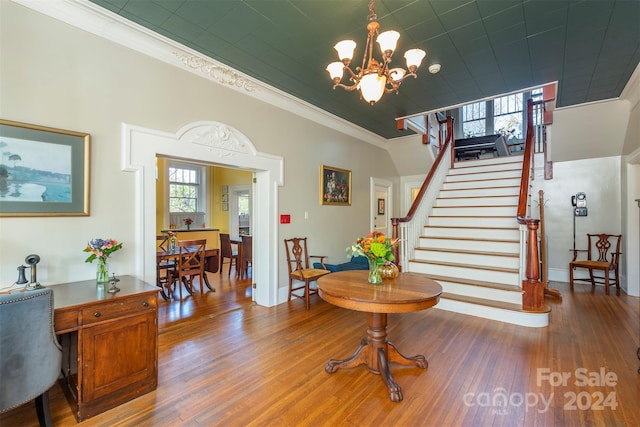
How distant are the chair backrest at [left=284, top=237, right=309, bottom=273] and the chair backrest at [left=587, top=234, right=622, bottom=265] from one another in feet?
17.5

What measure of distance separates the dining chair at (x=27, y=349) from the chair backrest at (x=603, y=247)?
7579mm

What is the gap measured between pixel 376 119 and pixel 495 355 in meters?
4.12

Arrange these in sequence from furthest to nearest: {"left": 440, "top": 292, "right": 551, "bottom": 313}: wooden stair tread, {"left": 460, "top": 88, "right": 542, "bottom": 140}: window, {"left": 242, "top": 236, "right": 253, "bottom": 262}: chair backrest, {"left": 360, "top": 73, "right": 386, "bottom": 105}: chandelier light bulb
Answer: {"left": 460, "top": 88, "right": 542, "bottom": 140}: window < {"left": 242, "top": 236, "right": 253, "bottom": 262}: chair backrest < {"left": 440, "top": 292, "right": 551, "bottom": 313}: wooden stair tread < {"left": 360, "top": 73, "right": 386, "bottom": 105}: chandelier light bulb

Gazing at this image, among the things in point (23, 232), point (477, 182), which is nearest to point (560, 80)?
point (477, 182)

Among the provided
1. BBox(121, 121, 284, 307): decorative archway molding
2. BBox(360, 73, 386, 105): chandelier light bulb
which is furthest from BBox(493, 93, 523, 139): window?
BBox(360, 73, 386, 105): chandelier light bulb

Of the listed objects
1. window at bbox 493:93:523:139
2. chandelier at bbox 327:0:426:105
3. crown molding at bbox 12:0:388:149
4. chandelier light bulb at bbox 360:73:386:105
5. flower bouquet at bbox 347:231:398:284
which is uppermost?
window at bbox 493:93:523:139

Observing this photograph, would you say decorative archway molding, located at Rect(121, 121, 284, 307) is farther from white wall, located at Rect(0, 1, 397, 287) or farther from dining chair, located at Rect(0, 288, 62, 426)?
dining chair, located at Rect(0, 288, 62, 426)

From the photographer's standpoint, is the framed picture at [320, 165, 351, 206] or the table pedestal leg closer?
the table pedestal leg

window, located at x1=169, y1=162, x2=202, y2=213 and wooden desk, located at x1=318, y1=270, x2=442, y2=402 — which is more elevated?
window, located at x1=169, y1=162, x2=202, y2=213

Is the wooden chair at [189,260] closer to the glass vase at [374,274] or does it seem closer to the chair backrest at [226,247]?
the chair backrest at [226,247]

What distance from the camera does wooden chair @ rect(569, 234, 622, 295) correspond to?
16.5ft

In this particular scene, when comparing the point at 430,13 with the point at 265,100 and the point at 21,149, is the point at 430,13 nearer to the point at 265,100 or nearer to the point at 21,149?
the point at 265,100

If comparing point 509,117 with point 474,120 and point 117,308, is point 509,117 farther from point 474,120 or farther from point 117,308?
point 117,308

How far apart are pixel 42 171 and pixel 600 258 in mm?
8070
